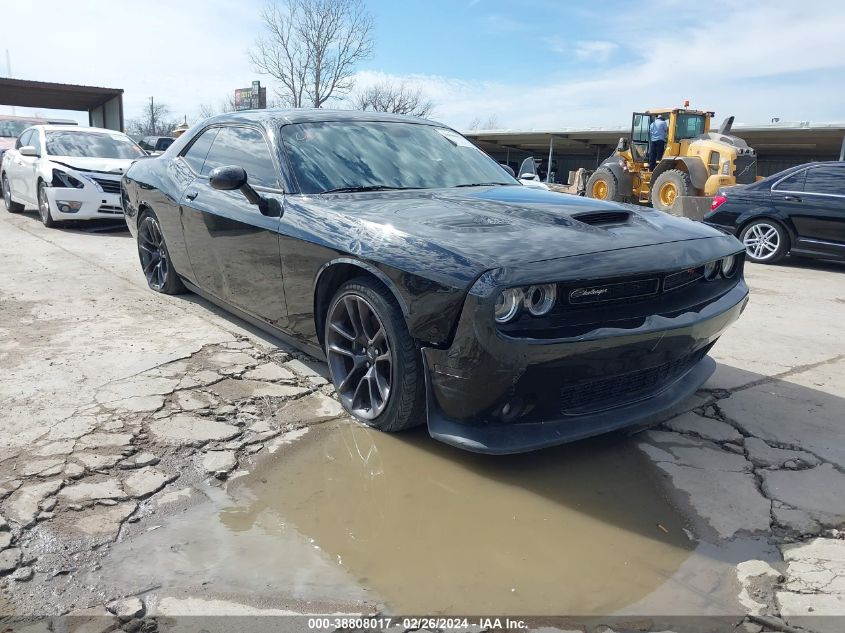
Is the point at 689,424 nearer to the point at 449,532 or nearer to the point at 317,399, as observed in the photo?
the point at 449,532

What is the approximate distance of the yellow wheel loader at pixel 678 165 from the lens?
1304cm

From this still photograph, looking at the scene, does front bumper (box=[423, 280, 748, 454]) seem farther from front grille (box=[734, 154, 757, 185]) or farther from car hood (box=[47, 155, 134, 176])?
front grille (box=[734, 154, 757, 185])

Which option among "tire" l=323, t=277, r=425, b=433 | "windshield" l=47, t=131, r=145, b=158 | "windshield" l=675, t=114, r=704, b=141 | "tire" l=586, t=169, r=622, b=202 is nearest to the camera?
"tire" l=323, t=277, r=425, b=433

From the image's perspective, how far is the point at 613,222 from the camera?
2973mm

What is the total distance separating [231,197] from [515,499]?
2.43 meters

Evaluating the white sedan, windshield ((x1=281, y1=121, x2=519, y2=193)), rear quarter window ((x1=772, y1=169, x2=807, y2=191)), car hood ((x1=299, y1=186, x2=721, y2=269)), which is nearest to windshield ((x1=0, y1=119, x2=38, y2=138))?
the white sedan

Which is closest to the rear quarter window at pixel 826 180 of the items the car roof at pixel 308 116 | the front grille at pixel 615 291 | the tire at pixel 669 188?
the tire at pixel 669 188

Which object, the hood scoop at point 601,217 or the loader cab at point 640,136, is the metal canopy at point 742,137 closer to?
the loader cab at point 640,136

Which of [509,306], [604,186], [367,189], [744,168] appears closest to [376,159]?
[367,189]

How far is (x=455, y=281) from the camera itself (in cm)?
238

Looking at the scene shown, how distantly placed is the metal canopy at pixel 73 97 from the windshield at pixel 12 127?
242 cm

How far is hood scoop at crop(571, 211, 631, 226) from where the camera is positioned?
9.58ft

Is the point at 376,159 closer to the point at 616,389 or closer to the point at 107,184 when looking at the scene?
the point at 616,389

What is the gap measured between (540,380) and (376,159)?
5.95 feet
